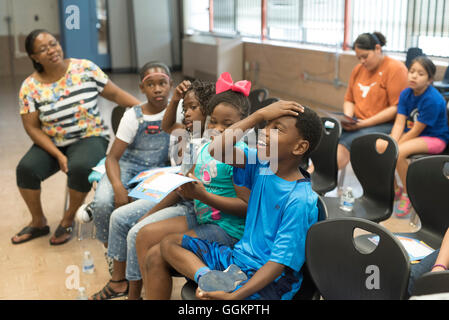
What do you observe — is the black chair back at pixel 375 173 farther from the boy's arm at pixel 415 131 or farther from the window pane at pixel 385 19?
the window pane at pixel 385 19

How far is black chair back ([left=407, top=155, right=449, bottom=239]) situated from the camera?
2.22 m

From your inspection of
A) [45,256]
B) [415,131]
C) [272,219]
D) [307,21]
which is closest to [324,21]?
[307,21]

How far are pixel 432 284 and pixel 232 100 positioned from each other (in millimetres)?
1039

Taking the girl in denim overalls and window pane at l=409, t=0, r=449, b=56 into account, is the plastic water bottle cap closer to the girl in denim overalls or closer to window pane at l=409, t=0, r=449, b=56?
the girl in denim overalls

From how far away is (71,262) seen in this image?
9.92 ft

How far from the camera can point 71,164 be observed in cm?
316

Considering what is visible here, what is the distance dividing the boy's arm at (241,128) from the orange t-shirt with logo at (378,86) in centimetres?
248

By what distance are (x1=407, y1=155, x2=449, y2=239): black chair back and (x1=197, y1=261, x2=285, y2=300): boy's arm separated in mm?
985

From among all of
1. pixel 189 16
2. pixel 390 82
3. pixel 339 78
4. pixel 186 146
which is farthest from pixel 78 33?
pixel 186 146

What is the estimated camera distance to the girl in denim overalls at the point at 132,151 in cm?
269

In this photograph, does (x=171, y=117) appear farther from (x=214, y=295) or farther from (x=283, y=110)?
(x=214, y=295)

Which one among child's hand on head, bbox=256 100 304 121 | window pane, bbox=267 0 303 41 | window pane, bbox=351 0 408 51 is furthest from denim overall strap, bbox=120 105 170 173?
window pane, bbox=267 0 303 41

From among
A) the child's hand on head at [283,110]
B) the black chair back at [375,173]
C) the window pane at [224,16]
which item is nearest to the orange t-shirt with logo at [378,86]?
the black chair back at [375,173]
